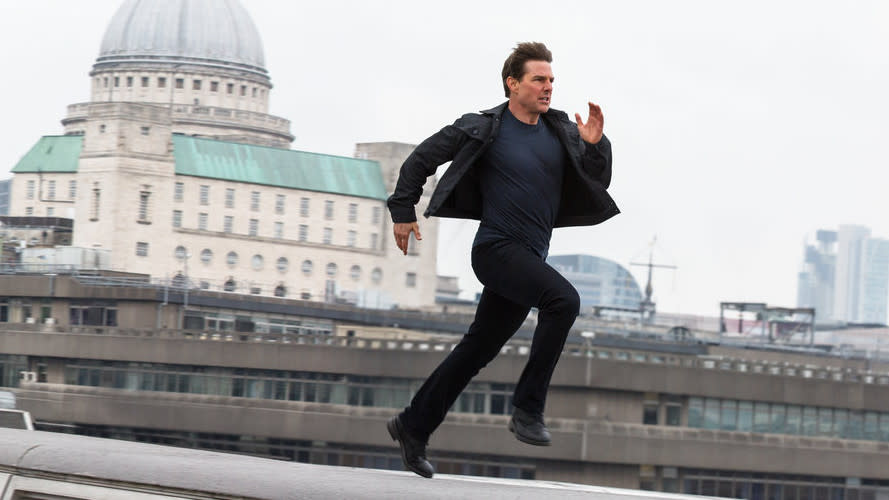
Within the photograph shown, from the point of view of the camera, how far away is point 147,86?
7785 inches

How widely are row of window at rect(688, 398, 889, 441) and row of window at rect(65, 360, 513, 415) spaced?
9153 millimetres

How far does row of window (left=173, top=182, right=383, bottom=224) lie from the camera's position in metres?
177

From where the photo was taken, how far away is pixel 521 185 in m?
9.40

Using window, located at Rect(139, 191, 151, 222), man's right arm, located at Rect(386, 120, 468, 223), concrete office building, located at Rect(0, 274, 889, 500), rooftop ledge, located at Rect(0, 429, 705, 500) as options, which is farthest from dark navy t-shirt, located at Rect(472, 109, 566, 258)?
window, located at Rect(139, 191, 151, 222)

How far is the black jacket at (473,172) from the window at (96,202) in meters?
168

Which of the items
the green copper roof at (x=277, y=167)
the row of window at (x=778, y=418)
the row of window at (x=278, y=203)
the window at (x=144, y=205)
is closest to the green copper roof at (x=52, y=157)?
the window at (x=144, y=205)

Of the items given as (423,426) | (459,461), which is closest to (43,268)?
(459,461)

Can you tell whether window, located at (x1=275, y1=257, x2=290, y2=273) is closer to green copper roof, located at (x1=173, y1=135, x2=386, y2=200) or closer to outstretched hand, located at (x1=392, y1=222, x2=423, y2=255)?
green copper roof, located at (x1=173, y1=135, x2=386, y2=200)

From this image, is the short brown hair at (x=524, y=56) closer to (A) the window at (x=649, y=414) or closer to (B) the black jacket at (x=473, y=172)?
(B) the black jacket at (x=473, y=172)

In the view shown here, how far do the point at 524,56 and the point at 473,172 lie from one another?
718mm

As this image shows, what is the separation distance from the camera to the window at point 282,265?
18112 centimetres

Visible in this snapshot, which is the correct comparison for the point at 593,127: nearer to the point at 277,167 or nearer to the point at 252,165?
the point at 252,165

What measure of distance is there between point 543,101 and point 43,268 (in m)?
131

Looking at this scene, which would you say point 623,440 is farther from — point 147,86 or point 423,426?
point 147,86
